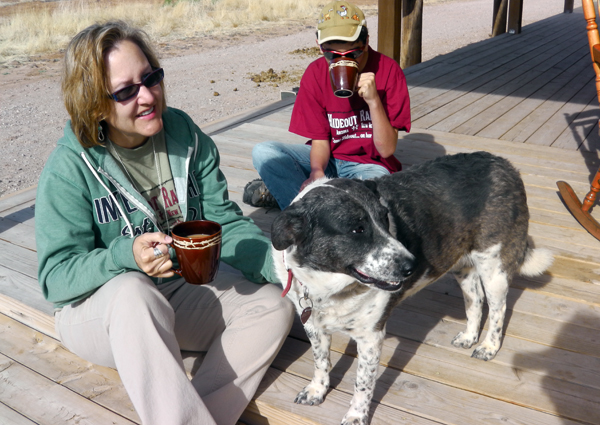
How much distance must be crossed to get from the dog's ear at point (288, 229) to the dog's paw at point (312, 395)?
66 cm

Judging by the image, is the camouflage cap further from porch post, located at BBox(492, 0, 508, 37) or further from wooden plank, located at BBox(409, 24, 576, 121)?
porch post, located at BBox(492, 0, 508, 37)

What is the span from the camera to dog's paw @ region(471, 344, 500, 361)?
2.31 metres

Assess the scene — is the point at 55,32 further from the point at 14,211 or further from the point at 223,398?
the point at 223,398

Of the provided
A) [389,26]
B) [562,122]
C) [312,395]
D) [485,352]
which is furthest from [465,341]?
[389,26]

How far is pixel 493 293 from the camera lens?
2346mm

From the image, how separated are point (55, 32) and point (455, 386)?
17370 mm

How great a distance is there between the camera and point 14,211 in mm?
3801

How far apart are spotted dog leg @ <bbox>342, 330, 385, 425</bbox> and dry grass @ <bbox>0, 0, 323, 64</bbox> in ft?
44.0

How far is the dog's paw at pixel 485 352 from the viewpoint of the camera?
2.31m

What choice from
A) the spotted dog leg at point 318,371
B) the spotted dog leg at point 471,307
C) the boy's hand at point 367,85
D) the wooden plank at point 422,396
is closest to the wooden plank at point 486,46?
the boy's hand at point 367,85

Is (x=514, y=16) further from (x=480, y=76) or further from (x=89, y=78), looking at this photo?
(x=89, y=78)

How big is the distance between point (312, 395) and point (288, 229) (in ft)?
2.44

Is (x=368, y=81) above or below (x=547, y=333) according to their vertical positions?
above

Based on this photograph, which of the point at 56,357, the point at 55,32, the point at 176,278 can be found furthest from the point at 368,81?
the point at 55,32
